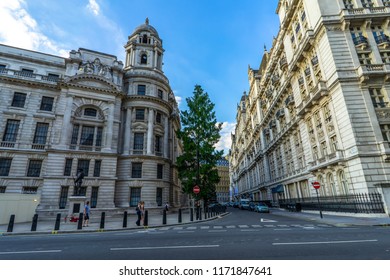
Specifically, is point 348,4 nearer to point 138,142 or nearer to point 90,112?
point 138,142

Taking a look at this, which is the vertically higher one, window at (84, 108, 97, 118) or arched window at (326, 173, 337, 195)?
window at (84, 108, 97, 118)

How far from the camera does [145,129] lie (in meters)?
29.8

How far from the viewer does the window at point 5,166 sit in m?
23.7

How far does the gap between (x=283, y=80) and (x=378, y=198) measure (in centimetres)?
2356

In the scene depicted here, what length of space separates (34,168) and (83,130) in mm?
7404

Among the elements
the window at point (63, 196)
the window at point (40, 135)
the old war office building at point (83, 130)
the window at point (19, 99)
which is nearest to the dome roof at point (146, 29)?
the old war office building at point (83, 130)

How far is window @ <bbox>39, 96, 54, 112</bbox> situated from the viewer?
90.0ft

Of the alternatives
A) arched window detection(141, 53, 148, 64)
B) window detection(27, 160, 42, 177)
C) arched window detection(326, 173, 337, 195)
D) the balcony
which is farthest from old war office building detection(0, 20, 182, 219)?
arched window detection(326, 173, 337, 195)

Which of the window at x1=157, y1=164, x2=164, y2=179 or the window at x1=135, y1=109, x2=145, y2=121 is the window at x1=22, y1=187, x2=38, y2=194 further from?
the window at x1=135, y1=109, x2=145, y2=121

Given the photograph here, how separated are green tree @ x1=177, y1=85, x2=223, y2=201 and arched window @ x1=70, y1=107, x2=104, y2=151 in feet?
37.6

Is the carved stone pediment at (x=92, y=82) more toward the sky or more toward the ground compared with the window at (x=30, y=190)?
more toward the sky

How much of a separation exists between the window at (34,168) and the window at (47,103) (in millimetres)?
7504

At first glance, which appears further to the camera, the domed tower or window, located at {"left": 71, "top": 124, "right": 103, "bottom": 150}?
the domed tower

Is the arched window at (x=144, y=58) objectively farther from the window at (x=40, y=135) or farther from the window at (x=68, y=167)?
the window at (x=68, y=167)
